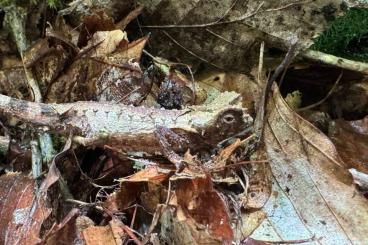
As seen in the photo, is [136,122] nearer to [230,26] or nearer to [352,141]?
[230,26]

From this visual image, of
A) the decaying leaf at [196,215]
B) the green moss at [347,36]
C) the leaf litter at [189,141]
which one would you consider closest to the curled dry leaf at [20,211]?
the leaf litter at [189,141]

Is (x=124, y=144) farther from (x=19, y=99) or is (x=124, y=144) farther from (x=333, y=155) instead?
(x=333, y=155)

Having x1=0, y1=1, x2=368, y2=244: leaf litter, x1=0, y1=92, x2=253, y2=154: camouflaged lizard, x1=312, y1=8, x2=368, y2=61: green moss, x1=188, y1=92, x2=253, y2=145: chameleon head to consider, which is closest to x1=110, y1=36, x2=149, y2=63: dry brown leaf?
x1=0, y1=1, x2=368, y2=244: leaf litter

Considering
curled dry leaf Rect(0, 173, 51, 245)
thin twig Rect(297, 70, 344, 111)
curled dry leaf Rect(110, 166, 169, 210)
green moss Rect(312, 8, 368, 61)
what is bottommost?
curled dry leaf Rect(0, 173, 51, 245)

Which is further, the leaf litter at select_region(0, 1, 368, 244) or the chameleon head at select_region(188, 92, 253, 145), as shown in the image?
the chameleon head at select_region(188, 92, 253, 145)

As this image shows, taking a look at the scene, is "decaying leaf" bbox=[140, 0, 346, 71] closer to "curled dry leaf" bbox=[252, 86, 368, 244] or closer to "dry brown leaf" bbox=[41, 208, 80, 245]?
"curled dry leaf" bbox=[252, 86, 368, 244]

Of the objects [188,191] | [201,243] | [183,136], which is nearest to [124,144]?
[183,136]
